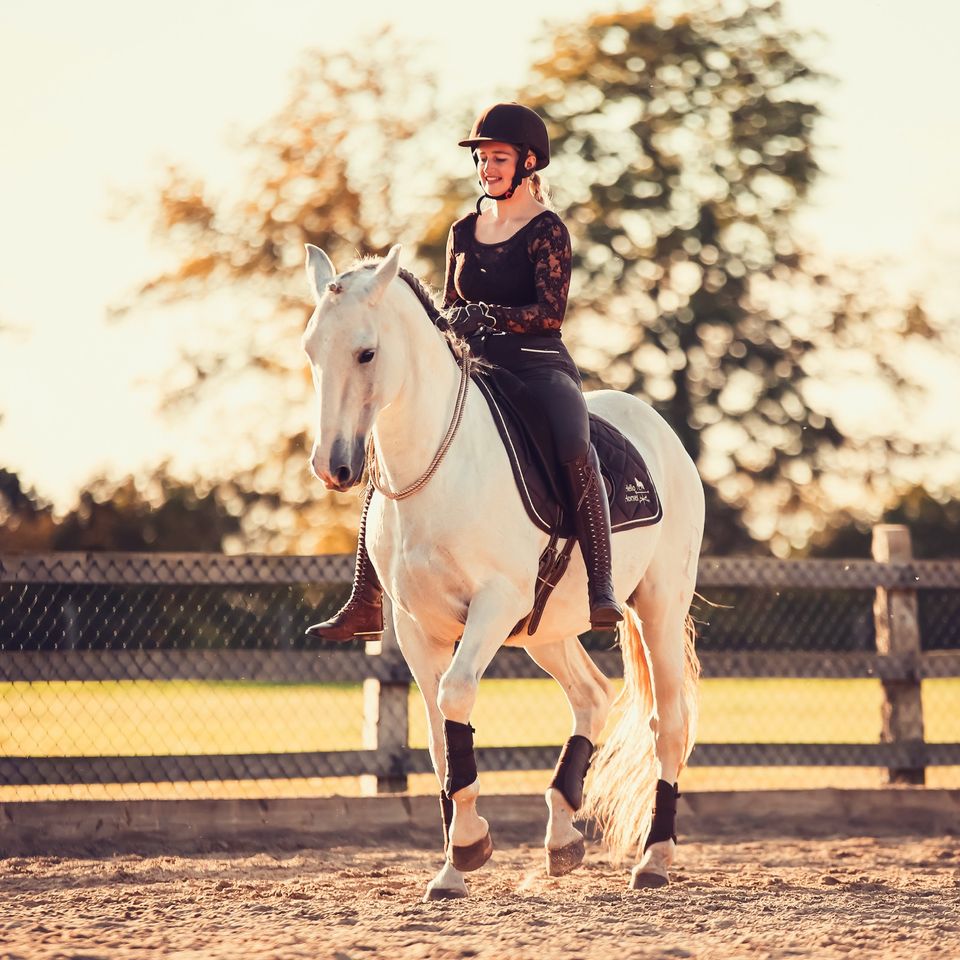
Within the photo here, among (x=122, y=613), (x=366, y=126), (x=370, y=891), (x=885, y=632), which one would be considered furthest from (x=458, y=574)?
(x=366, y=126)

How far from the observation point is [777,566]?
9.23m

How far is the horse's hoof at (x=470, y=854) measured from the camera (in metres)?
5.04

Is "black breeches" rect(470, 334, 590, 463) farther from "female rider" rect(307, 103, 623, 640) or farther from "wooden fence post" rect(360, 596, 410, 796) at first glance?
"wooden fence post" rect(360, 596, 410, 796)

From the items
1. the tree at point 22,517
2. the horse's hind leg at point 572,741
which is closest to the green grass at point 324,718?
the tree at point 22,517

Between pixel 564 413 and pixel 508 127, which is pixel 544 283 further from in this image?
pixel 508 127

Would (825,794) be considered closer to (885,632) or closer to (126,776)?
(885,632)

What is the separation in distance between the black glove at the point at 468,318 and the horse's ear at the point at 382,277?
653mm

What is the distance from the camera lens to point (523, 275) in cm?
539

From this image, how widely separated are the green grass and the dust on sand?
3.80 meters

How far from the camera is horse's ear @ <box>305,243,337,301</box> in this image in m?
4.75

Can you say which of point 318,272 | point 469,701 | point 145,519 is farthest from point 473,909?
point 145,519

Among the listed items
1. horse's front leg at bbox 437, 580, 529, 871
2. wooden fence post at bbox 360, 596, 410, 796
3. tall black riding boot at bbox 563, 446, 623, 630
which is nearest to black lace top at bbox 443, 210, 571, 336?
tall black riding boot at bbox 563, 446, 623, 630

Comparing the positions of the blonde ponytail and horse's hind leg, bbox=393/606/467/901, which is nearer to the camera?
horse's hind leg, bbox=393/606/467/901

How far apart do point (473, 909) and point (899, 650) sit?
505 centimetres
